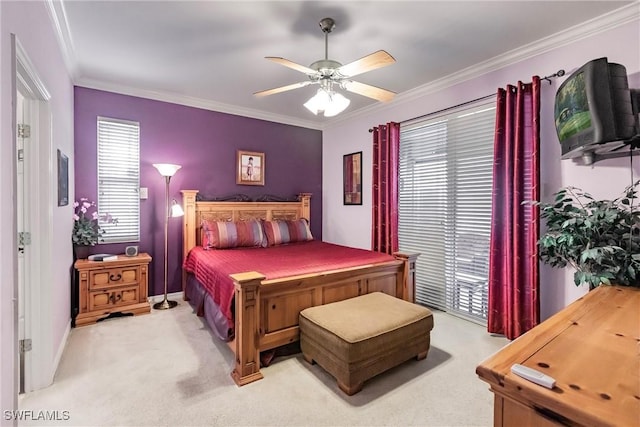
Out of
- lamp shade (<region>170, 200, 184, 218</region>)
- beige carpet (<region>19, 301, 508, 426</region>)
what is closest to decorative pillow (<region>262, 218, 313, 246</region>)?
lamp shade (<region>170, 200, 184, 218</region>)

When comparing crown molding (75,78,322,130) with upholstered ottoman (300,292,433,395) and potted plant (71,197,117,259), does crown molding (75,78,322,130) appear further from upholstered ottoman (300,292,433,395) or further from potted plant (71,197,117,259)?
upholstered ottoman (300,292,433,395)

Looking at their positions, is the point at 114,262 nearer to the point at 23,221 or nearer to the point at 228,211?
the point at 23,221

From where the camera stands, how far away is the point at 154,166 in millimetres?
3684

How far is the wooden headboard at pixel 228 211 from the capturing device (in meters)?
3.96

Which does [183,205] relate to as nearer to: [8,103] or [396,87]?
[8,103]

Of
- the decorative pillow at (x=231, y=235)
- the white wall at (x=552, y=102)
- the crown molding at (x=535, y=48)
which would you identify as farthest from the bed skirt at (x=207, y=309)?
the crown molding at (x=535, y=48)

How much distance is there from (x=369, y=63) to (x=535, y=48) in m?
1.76

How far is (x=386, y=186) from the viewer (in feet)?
13.1

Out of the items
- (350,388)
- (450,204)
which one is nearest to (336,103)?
(450,204)

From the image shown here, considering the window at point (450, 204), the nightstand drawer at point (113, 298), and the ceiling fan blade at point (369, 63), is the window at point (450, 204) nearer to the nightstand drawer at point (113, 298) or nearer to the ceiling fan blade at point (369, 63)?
the ceiling fan blade at point (369, 63)

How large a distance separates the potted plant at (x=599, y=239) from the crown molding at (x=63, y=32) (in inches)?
150

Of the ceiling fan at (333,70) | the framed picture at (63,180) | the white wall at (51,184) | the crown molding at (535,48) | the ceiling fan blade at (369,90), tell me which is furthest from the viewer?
the framed picture at (63,180)

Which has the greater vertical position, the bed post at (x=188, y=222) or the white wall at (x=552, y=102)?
the white wall at (x=552, y=102)

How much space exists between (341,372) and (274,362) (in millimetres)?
649
